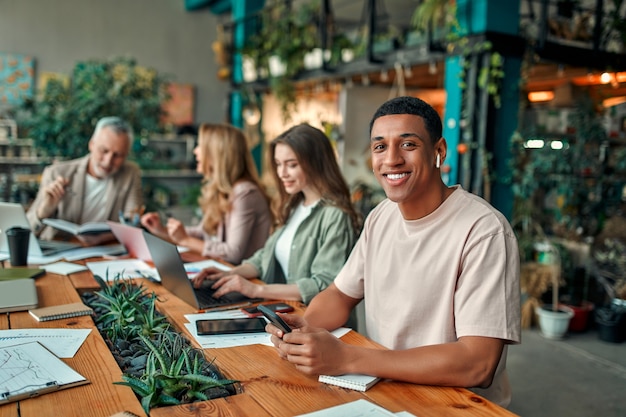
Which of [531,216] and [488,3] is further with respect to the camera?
[531,216]

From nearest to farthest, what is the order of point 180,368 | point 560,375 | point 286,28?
point 180,368 < point 560,375 < point 286,28

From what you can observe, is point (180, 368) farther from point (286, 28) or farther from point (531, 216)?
point (286, 28)

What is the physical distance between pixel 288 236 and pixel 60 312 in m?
1.06

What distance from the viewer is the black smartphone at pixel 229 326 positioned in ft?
5.21

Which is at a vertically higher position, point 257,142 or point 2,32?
point 2,32

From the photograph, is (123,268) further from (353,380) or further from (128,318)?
(353,380)

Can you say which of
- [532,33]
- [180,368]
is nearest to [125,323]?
[180,368]

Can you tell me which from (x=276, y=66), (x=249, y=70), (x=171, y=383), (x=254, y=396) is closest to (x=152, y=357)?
(x=171, y=383)

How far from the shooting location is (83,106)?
16.4 ft

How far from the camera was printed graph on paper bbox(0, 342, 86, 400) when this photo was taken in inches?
45.7

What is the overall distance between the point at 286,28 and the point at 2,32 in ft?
13.6

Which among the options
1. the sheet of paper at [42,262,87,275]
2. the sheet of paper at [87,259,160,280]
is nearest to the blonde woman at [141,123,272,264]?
the sheet of paper at [87,259,160,280]

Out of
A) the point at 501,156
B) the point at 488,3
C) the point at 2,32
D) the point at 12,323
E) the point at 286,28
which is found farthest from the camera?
the point at 2,32

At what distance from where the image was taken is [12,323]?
162 cm
